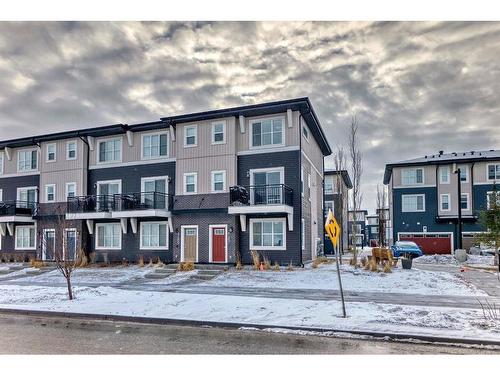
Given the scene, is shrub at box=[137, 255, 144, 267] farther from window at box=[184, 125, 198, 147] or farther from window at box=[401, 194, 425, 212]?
window at box=[401, 194, 425, 212]

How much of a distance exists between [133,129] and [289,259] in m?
13.1

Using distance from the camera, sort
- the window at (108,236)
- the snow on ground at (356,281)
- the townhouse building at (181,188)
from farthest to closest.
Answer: the window at (108,236) < the townhouse building at (181,188) < the snow on ground at (356,281)

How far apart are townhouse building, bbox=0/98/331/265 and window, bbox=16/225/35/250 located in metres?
0.07

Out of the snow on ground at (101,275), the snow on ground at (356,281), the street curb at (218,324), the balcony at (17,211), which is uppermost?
the balcony at (17,211)

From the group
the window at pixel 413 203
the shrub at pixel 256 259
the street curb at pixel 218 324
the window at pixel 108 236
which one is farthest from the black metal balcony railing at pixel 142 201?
the window at pixel 413 203

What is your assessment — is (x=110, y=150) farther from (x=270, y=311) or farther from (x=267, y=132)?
(x=270, y=311)

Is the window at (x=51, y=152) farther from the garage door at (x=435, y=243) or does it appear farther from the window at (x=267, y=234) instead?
the garage door at (x=435, y=243)

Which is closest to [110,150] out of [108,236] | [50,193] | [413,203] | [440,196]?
[50,193]

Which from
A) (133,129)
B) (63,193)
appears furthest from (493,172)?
(63,193)

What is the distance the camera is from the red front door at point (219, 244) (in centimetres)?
2373

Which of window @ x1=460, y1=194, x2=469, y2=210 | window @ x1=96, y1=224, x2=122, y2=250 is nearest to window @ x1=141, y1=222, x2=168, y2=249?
window @ x1=96, y1=224, x2=122, y2=250

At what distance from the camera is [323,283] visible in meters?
17.5

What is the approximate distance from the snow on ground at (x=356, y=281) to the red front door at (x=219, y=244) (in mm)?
2414

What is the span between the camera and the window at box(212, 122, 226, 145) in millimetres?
24438
